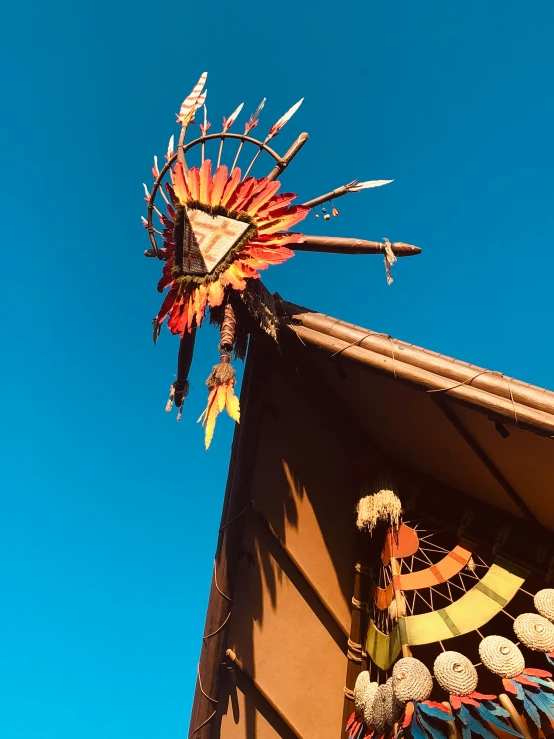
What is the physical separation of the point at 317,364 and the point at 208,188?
2051mm

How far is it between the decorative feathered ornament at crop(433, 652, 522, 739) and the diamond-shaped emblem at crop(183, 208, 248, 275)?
3767 mm

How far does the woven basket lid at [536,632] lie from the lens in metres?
4.03

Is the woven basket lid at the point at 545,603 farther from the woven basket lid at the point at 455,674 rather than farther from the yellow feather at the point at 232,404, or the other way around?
the yellow feather at the point at 232,404

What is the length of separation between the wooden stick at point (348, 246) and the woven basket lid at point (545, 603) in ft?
10.0

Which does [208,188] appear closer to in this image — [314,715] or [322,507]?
[322,507]

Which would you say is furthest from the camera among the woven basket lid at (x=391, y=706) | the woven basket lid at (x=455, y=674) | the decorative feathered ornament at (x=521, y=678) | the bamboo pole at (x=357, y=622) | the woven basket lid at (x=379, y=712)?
the bamboo pole at (x=357, y=622)

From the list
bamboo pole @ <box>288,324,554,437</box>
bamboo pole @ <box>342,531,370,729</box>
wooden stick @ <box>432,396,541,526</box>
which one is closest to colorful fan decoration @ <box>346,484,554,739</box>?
bamboo pole @ <box>342,531,370,729</box>

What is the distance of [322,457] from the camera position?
6418mm

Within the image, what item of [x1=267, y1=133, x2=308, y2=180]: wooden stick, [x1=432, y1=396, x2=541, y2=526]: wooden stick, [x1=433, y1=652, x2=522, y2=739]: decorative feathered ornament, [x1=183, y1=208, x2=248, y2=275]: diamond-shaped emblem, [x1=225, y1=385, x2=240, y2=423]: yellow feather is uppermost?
[x1=267, y1=133, x2=308, y2=180]: wooden stick

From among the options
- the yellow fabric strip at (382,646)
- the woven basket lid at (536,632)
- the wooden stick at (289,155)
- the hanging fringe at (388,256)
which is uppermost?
the wooden stick at (289,155)

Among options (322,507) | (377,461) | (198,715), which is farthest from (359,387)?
(198,715)

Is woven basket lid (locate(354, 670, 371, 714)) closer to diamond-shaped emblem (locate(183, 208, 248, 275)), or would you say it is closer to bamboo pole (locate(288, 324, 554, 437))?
bamboo pole (locate(288, 324, 554, 437))

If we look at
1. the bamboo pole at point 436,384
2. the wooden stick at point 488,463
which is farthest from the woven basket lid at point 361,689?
the bamboo pole at point 436,384

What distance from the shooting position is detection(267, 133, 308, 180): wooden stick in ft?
20.9
